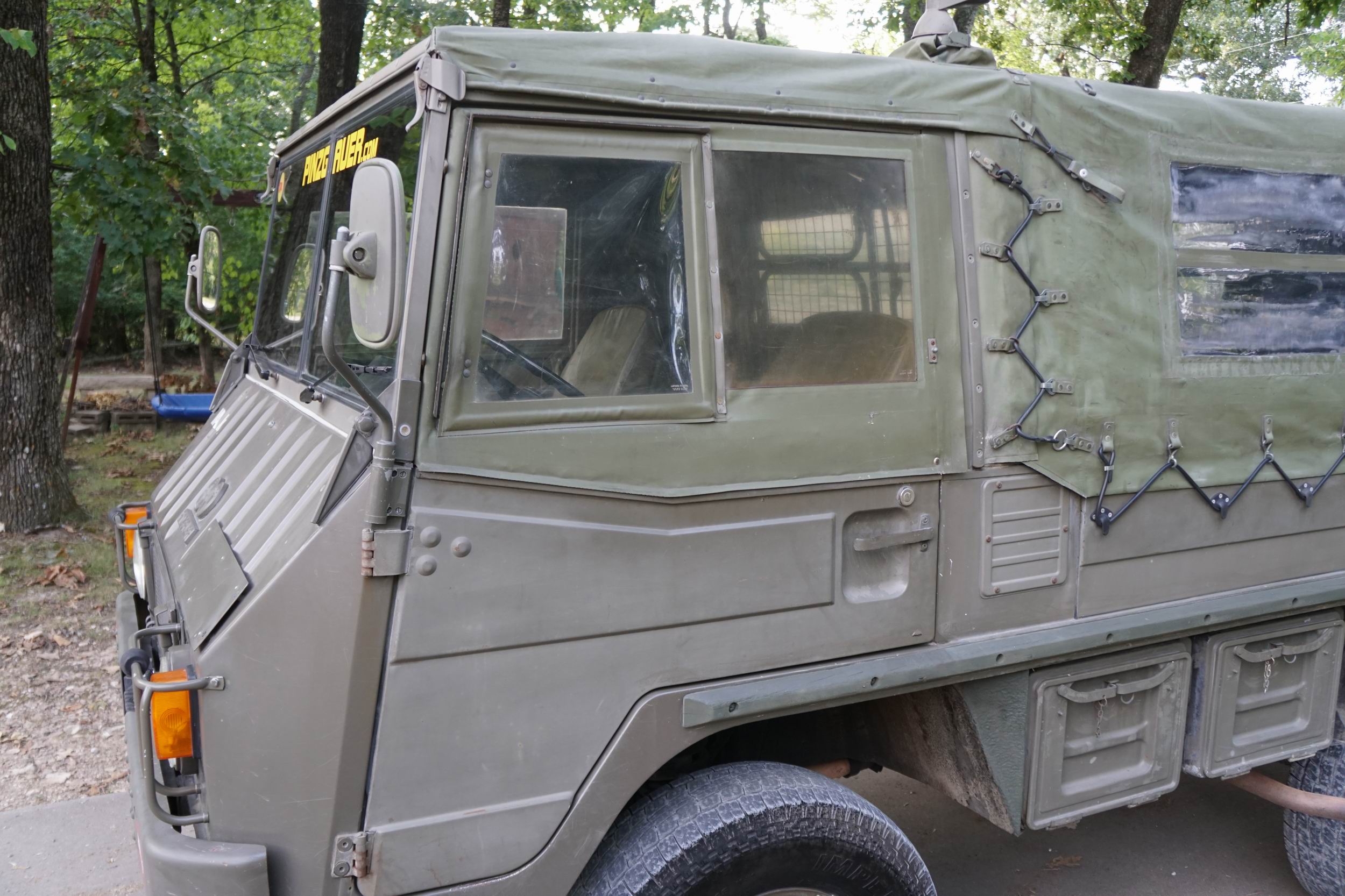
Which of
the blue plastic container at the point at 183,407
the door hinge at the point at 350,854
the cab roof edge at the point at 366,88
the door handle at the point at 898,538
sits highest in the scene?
the cab roof edge at the point at 366,88

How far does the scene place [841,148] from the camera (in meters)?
2.74

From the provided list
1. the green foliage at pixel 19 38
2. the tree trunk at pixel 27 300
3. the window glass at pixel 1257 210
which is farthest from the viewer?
the tree trunk at pixel 27 300

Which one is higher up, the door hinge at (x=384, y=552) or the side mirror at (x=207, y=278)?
the side mirror at (x=207, y=278)

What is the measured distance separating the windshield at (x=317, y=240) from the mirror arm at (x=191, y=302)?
120 millimetres

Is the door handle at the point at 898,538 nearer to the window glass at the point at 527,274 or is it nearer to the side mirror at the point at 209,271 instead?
the window glass at the point at 527,274

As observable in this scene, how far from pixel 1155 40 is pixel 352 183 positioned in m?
8.54

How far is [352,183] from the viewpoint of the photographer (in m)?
2.46

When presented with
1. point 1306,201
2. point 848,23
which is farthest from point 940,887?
point 848,23

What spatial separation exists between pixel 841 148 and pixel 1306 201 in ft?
5.81

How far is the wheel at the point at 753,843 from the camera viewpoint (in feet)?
8.23

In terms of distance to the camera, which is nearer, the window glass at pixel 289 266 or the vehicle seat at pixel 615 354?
the vehicle seat at pixel 615 354

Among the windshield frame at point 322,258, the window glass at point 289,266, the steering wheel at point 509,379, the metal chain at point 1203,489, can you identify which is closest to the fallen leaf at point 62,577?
the window glass at point 289,266

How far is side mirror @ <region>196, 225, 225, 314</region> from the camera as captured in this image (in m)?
3.95

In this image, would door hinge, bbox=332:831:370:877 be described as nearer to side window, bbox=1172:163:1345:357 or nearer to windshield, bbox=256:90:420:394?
windshield, bbox=256:90:420:394
